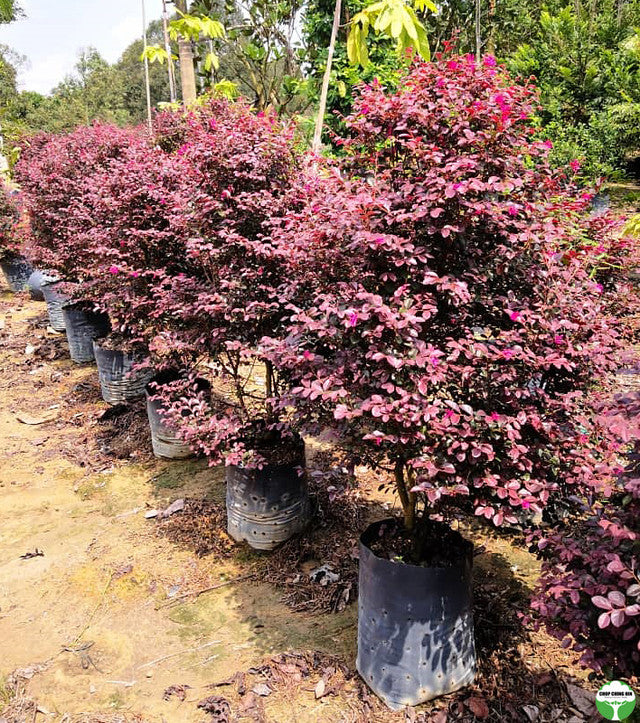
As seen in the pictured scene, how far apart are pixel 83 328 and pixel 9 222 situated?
16.8ft

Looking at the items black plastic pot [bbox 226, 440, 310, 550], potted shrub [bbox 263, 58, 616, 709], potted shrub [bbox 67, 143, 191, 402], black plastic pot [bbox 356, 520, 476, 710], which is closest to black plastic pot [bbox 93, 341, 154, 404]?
potted shrub [bbox 67, 143, 191, 402]

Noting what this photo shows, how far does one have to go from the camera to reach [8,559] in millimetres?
3676

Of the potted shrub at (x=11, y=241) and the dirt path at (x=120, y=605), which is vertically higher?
the potted shrub at (x=11, y=241)

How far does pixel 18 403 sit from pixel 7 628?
366cm

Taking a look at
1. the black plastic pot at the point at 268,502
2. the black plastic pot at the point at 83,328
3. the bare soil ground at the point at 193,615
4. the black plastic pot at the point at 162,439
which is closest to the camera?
the bare soil ground at the point at 193,615

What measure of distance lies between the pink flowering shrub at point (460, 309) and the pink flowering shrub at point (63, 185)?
5.08 meters

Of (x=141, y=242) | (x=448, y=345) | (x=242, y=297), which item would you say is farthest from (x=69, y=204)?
(x=448, y=345)

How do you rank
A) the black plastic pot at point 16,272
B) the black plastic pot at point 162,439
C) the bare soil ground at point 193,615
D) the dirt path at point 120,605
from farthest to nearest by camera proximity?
the black plastic pot at point 16,272 → the black plastic pot at point 162,439 → the dirt path at point 120,605 → the bare soil ground at point 193,615

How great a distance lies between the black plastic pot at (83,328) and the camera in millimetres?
6922

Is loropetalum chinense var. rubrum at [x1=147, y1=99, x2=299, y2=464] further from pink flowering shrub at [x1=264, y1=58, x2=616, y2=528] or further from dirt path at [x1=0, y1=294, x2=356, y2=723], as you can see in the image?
pink flowering shrub at [x1=264, y1=58, x2=616, y2=528]

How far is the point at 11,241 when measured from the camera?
1091 centimetres

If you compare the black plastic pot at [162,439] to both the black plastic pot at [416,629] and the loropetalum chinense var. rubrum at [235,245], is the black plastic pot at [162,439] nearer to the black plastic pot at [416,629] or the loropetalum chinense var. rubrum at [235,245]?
the loropetalum chinense var. rubrum at [235,245]

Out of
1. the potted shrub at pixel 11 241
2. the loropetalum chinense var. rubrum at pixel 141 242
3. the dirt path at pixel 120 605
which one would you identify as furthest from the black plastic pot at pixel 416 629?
the potted shrub at pixel 11 241

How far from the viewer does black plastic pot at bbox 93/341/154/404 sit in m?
5.62
